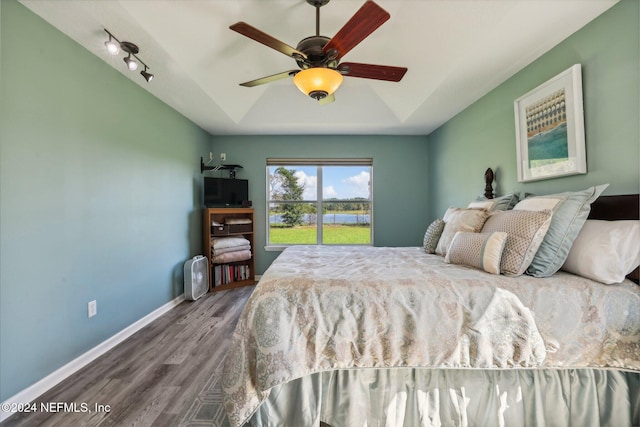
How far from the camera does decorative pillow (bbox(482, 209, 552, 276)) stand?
1.44 meters

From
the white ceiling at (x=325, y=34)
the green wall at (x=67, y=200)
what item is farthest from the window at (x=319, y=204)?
the green wall at (x=67, y=200)

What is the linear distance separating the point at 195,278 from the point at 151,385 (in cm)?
168

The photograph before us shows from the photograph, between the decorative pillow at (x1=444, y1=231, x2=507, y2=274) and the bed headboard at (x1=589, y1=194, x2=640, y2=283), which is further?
the decorative pillow at (x1=444, y1=231, x2=507, y2=274)

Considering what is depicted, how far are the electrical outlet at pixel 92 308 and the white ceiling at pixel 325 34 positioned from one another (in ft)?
6.75

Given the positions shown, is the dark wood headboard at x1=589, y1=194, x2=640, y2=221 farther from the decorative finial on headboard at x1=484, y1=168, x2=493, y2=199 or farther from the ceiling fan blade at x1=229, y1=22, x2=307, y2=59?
the ceiling fan blade at x1=229, y1=22, x2=307, y2=59

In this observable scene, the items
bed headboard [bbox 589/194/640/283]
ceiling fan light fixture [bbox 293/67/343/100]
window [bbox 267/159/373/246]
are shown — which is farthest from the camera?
window [bbox 267/159/373/246]

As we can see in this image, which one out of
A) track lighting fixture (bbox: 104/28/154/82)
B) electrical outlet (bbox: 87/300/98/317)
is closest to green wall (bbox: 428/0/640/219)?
track lighting fixture (bbox: 104/28/154/82)

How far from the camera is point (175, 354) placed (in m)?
2.07

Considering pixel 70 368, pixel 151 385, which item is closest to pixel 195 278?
pixel 70 368

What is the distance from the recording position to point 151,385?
1.69 meters

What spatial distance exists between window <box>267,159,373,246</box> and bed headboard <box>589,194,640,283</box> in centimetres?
289

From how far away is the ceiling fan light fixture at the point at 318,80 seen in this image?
1.60 metres

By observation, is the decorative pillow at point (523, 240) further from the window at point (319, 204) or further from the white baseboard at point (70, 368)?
the white baseboard at point (70, 368)

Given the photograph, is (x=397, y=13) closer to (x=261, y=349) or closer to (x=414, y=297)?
(x=414, y=297)
